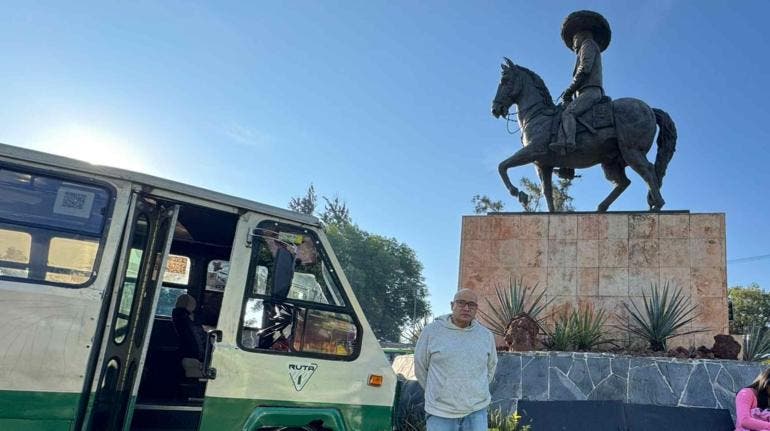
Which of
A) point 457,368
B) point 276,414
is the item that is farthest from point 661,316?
point 276,414

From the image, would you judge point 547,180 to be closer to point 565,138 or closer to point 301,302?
point 565,138

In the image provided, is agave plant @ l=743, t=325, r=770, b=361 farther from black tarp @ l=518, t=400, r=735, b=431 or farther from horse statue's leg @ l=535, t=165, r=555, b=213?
horse statue's leg @ l=535, t=165, r=555, b=213

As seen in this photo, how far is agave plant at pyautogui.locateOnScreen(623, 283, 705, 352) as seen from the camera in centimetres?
905

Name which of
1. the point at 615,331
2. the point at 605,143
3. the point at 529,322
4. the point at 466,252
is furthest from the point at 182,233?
the point at 605,143

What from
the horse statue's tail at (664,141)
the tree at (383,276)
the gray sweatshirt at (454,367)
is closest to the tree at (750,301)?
the tree at (383,276)

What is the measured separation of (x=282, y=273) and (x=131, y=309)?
1.15 meters

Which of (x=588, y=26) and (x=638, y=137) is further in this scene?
(x=588, y=26)

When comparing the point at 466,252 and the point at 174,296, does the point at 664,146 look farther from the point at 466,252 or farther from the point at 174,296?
the point at 174,296

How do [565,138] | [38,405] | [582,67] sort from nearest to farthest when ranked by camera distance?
[38,405]
[565,138]
[582,67]

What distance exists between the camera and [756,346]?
8367mm

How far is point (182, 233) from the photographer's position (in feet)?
18.6

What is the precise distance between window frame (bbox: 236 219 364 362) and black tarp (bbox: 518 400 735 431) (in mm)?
3615

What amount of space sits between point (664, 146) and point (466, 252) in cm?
446

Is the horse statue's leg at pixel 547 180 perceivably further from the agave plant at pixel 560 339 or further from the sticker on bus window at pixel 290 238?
the sticker on bus window at pixel 290 238
